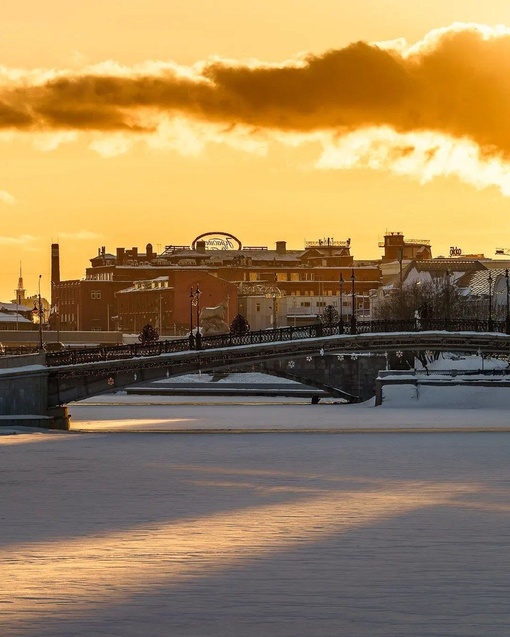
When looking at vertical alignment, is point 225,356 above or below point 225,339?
below

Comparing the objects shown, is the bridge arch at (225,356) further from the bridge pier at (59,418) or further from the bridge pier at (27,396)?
the bridge pier at (27,396)

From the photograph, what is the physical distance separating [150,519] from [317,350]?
42772mm

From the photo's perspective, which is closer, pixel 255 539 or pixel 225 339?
pixel 255 539

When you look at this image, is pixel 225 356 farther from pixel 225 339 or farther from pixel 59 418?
pixel 59 418

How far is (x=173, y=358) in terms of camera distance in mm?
73125

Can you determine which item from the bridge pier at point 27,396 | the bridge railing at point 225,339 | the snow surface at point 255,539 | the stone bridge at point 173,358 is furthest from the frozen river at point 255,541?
the bridge railing at point 225,339

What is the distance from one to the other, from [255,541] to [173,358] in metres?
44.8

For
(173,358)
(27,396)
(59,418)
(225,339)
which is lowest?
(59,418)

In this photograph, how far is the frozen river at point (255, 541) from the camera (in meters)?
21.1

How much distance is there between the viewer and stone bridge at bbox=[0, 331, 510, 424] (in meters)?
A: 70.9

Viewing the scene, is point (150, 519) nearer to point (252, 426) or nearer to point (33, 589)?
point (33, 589)

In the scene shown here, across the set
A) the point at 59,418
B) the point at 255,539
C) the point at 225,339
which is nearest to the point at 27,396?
the point at 59,418

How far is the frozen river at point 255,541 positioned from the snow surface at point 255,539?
0.15ft

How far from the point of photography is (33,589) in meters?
23.1
